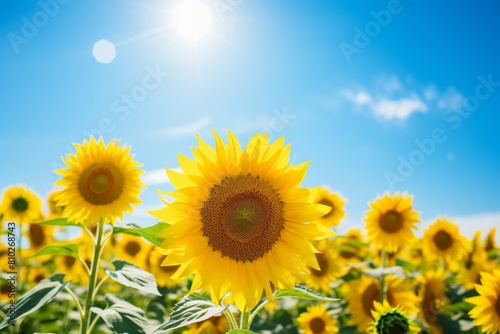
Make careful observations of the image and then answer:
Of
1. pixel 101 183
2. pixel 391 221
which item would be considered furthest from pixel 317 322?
pixel 101 183

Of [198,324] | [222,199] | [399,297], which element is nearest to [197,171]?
[222,199]

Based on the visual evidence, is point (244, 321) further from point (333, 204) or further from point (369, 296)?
point (333, 204)

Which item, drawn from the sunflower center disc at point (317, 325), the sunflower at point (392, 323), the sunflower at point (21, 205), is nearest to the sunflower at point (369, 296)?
the sunflower center disc at point (317, 325)

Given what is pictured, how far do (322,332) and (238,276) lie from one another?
3.17 m

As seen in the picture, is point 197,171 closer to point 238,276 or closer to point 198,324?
point 238,276

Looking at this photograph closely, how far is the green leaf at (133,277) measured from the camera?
322 centimetres

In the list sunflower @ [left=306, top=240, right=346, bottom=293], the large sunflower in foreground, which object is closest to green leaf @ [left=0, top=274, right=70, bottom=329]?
the large sunflower in foreground

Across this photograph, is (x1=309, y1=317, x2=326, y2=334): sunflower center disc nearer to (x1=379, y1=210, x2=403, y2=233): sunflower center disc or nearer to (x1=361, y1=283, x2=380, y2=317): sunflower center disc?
(x1=361, y1=283, x2=380, y2=317): sunflower center disc

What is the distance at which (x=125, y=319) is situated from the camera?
10.8 feet

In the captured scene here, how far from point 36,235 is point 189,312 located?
25.5 feet

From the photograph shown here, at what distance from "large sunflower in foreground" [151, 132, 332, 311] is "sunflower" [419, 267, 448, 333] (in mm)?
3318

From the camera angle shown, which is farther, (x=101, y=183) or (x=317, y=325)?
(x=317, y=325)

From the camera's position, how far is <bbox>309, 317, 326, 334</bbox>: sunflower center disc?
5363 millimetres

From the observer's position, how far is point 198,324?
14.3 feet
